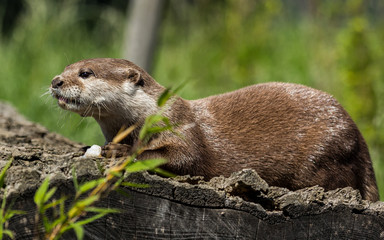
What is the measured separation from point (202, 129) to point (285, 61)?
16.9 ft

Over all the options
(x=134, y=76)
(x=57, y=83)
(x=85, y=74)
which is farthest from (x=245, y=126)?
(x=57, y=83)

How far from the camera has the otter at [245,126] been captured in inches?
113

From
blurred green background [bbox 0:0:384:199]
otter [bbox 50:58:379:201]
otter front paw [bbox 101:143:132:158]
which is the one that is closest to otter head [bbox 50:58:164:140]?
otter [bbox 50:58:379:201]

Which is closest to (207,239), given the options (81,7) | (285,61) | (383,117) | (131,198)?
(131,198)

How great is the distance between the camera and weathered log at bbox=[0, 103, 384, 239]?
1.94 m

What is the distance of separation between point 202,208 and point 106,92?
1.06m

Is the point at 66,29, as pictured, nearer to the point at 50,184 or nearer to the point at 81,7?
the point at 81,7

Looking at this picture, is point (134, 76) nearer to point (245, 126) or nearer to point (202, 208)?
point (245, 126)

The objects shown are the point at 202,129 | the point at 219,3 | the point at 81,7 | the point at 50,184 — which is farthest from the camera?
the point at 81,7

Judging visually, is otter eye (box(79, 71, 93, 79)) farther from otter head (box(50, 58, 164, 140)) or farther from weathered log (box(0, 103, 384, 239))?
weathered log (box(0, 103, 384, 239))

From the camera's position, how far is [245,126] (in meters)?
3.00

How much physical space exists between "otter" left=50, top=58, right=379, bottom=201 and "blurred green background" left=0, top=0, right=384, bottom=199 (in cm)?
170

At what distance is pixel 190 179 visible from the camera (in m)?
2.37

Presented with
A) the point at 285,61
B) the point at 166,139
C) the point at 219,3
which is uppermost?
the point at 219,3
